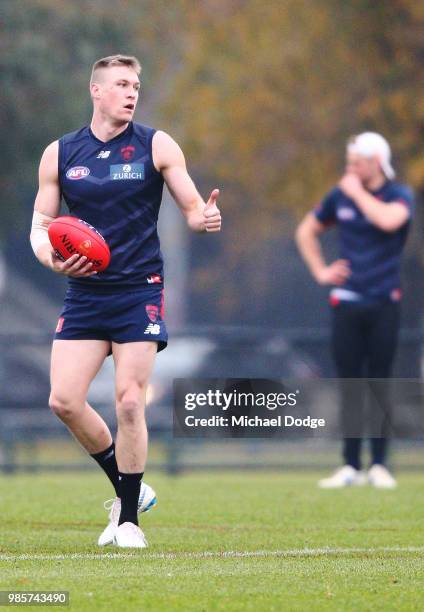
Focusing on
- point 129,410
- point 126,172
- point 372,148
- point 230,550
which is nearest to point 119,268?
point 126,172

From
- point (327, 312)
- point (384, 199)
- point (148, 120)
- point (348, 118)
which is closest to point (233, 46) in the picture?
point (348, 118)

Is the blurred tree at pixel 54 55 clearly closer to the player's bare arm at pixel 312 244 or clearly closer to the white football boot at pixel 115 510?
the player's bare arm at pixel 312 244

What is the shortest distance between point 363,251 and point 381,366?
0.93 m

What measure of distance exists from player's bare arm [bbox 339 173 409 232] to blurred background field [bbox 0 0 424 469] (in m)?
3.02

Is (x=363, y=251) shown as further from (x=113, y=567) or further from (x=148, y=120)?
(x=148, y=120)

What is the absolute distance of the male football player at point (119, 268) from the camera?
8234 mm

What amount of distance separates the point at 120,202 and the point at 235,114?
15722 millimetres

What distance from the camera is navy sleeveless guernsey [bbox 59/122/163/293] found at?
8305 mm

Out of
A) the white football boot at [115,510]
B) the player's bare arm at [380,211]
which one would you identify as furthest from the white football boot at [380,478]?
the white football boot at [115,510]

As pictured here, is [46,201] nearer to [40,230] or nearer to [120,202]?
[40,230]

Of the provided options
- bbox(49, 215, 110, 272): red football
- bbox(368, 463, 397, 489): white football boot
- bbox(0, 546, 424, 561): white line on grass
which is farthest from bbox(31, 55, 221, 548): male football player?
bbox(368, 463, 397, 489): white football boot

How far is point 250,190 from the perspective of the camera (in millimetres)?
27828

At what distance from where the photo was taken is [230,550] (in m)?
8.12

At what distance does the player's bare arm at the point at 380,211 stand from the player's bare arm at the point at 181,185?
440 cm
